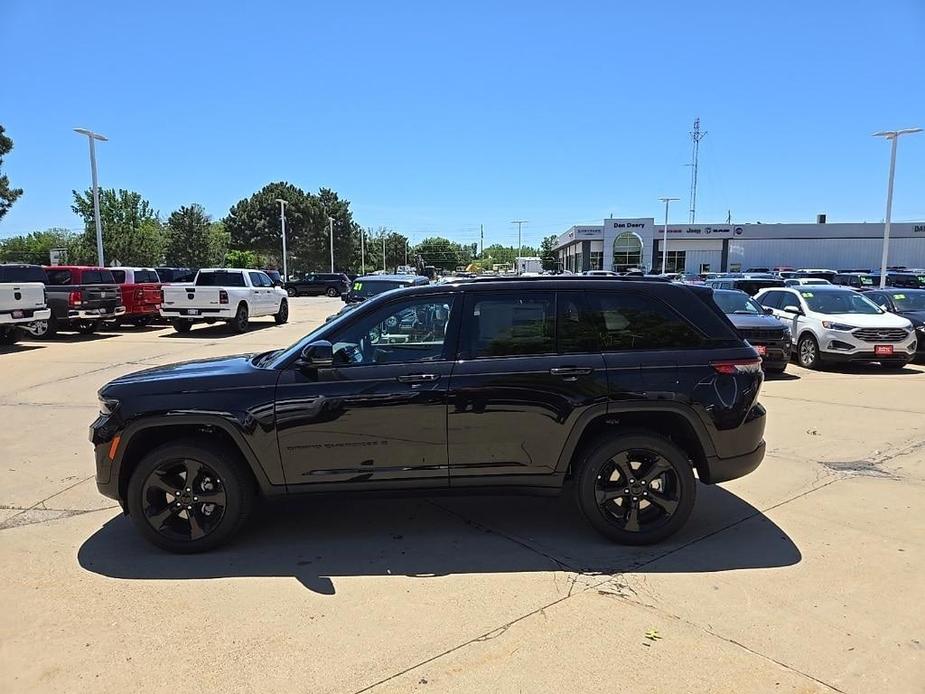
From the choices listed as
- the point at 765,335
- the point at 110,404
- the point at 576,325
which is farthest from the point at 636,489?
the point at 765,335

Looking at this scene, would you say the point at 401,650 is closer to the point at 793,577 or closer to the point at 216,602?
the point at 216,602

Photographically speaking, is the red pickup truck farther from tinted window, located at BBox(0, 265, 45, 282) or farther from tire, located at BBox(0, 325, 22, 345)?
tire, located at BBox(0, 325, 22, 345)

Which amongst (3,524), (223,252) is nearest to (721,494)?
(3,524)

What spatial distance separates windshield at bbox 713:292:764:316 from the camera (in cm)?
1235

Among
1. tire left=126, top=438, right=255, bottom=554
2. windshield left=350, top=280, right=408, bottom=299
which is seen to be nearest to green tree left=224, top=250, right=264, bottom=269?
windshield left=350, top=280, right=408, bottom=299

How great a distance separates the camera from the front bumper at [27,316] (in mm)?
14359

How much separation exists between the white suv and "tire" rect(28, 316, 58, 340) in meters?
18.0

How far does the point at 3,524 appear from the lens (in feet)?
15.6

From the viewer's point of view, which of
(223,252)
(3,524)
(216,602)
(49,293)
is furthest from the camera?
(223,252)

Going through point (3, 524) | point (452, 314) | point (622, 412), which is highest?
point (452, 314)

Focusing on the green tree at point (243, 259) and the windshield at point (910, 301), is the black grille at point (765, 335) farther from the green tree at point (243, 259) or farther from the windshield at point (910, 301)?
the green tree at point (243, 259)

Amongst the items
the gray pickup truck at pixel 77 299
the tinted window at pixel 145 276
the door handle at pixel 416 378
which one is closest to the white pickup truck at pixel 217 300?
the gray pickup truck at pixel 77 299

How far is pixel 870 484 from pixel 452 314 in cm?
406

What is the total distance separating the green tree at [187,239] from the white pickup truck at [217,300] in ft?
155
